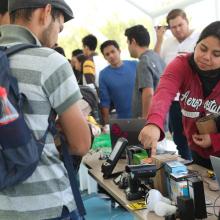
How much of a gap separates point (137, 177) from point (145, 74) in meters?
1.43

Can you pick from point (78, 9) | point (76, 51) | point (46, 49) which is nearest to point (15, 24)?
point (46, 49)

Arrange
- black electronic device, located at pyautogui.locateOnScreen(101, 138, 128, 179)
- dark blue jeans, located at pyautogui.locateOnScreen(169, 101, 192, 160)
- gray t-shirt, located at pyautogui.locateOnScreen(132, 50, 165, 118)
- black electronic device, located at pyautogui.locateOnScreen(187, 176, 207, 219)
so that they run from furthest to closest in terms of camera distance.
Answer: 1. dark blue jeans, located at pyautogui.locateOnScreen(169, 101, 192, 160)
2. gray t-shirt, located at pyautogui.locateOnScreen(132, 50, 165, 118)
3. black electronic device, located at pyautogui.locateOnScreen(101, 138, 128, 179)
4. black electronic device, located at pyautogui.locateOnScreen(187, 176, 207, 219)

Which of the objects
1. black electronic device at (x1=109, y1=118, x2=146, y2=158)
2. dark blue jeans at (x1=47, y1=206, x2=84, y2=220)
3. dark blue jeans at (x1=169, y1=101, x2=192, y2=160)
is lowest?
dark blue jeans at (x1=169, y1=101, x2=192, y2=160)

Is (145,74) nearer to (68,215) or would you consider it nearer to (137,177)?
(137,177)

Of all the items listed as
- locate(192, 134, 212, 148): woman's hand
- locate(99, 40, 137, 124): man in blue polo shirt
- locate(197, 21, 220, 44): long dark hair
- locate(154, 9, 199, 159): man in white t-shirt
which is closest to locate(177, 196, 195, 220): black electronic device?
locate(192, 134, 212, 148): woman's hand

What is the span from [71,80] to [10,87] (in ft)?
0.55

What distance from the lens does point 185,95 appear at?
1658 millimetres

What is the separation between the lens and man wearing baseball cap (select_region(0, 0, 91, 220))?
0.99 metres

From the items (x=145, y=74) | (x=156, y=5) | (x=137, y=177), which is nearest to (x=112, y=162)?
(x=137, y=177)

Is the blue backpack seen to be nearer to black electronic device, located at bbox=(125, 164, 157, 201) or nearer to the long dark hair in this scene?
black electronic device, located at bbox=(125, 164, 157, 201)

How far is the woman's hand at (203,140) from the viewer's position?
150 centimetres

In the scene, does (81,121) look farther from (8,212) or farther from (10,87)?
(8,212)

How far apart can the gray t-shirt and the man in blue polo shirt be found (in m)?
0.43

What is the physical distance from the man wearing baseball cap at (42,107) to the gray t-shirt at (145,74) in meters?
1.71
